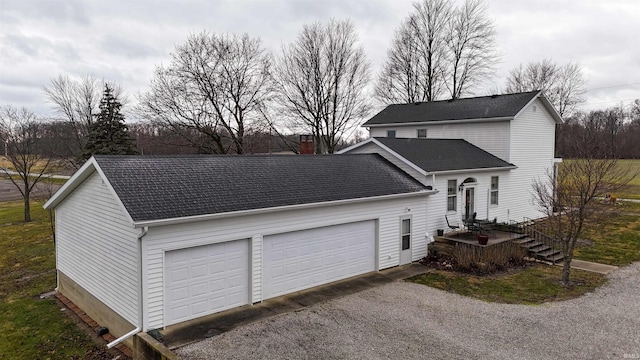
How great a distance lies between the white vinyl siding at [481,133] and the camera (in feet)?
67.4

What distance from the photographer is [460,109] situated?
925 inches

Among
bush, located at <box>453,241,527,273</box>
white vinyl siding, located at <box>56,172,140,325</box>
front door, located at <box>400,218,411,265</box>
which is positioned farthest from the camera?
front door, located at <box>400,218,411,265</box>

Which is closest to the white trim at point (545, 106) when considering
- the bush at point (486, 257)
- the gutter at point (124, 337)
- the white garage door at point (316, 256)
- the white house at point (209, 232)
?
the bush at point (486, 257)

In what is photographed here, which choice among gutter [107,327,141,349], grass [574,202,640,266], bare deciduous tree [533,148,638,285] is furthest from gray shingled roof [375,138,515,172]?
gutter [107,327,141,349]

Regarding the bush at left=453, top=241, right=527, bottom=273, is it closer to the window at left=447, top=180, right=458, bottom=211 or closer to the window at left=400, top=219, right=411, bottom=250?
the window at left=400, top=219, right=411, bottom=250

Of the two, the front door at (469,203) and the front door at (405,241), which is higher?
the front door at (469,203)

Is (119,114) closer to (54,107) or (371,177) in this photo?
(54,107)

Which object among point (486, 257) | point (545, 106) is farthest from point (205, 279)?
point (545, 106)

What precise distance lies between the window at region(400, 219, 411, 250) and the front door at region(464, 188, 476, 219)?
14.2 ft

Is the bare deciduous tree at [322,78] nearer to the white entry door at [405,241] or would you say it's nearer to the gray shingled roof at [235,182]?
the gray shingled roof at [235,182]

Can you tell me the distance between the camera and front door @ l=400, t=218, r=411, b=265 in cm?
1463

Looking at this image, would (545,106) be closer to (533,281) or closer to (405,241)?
(533,281)

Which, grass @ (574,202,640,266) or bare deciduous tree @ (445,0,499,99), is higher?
bare deciduous tree @ (445,0,499,99)

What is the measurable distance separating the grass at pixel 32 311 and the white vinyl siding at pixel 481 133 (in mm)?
19379
